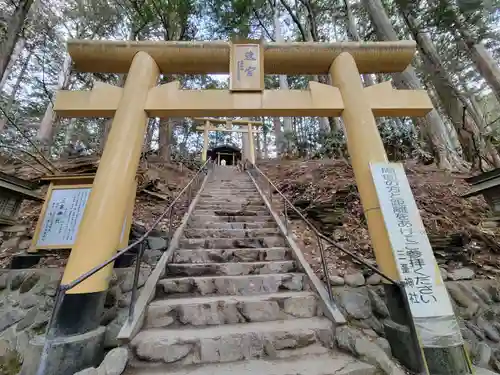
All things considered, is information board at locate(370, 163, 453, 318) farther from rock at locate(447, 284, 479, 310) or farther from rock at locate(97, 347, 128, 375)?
rock at locate(97, 347, 128, 375)

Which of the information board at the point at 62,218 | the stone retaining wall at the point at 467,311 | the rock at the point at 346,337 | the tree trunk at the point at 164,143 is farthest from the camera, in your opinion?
the tree trunk at the point at 164,143

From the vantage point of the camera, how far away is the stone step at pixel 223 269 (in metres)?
3.35

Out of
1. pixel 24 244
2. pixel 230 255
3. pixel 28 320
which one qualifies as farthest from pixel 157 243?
pixel 24 244

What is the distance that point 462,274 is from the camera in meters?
3.38

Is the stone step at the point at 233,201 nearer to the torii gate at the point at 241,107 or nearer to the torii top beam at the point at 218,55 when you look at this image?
the torii gate at the point at 241,107

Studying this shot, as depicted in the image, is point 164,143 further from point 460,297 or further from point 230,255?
point 460,297

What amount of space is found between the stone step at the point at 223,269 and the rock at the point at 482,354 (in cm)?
216

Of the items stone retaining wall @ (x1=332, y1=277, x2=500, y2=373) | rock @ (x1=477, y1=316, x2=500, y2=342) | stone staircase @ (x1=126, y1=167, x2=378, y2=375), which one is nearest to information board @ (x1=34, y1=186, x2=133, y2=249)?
stone staircase @ (x1=126, y1=167, x2=378, y2=375)

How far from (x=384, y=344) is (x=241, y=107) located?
3303mm

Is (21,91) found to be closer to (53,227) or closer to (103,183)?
(53,227)

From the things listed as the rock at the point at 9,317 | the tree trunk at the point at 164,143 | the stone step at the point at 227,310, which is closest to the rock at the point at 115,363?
the stone step at the point at 227,310

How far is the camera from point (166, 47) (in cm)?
365

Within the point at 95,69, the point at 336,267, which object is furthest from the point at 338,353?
the point at 95,69

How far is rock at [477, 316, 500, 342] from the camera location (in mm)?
2832
